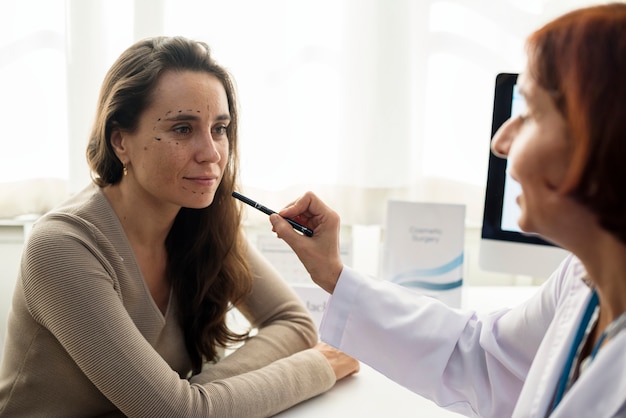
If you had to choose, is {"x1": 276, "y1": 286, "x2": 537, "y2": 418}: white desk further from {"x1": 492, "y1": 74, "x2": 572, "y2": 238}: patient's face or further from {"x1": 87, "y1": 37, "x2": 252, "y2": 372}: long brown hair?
{"x1": 492, "y1": 74, "x2": 572, "y2": 238}: patient's face

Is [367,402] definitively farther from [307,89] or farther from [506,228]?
[307,89]

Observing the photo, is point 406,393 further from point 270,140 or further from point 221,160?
point 270,140

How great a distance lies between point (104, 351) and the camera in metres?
1.10

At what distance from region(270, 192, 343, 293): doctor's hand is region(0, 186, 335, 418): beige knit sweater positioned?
203 mm

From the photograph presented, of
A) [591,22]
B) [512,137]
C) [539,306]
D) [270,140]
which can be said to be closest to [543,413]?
[539,306]

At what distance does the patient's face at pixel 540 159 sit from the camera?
75 centimetres

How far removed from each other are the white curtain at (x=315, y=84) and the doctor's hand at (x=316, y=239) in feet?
2.38

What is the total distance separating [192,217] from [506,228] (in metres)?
0.70

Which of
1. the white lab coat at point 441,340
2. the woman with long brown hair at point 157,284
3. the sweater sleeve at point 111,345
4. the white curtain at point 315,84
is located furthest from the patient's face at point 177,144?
the white curtain at point 315,84

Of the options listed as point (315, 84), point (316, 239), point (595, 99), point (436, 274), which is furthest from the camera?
point (315, 84)

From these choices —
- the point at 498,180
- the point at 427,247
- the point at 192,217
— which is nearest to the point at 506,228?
the point at 498,180

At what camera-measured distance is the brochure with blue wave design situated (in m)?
1.71

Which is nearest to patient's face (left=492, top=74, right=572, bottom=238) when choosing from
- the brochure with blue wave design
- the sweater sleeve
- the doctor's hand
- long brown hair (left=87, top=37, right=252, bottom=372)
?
the doctor's hand

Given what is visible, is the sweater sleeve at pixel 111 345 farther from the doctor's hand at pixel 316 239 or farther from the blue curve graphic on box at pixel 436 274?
the blue curve graphic on box at pixel 436 274
